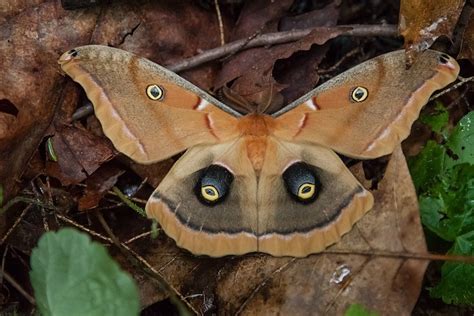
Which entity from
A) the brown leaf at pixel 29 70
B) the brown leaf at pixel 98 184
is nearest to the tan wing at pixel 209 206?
the brown leaf at pixel 98 184

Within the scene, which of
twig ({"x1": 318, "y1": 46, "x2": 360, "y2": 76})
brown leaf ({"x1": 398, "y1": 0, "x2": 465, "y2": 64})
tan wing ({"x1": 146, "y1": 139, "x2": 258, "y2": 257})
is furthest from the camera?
twig ({"x1": 318, "y1": 46, "x2": 360, "y2": 76})

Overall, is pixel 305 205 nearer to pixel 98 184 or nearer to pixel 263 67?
pixel 263 67

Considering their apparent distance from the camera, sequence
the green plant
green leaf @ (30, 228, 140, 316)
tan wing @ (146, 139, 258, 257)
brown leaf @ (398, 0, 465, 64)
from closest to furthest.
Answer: green leaf @ (30, 228, 140, 316) → tan wing @ (146, 139, 258, 257) → the green plant → brown leaf @ (398, 0, 465, 64)

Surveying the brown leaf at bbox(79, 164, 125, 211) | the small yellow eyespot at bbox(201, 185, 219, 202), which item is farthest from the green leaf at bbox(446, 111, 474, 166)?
the brown leaf at bbox(79, 164, 125, 211)

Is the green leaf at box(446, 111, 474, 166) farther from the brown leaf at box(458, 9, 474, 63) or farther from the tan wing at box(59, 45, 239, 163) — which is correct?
the tan wing at box(59, 45, 239, 163)

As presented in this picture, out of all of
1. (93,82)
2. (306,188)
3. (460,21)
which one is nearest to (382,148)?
(306,188)

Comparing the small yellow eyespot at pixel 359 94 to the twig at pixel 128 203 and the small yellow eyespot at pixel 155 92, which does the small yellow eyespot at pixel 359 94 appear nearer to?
the small yellow eyespot at pixel 155 92
